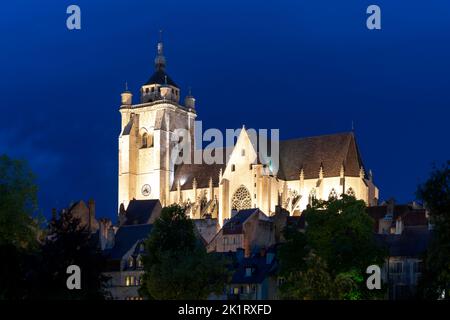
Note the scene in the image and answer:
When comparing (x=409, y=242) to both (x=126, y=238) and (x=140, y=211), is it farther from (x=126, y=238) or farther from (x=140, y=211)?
(x=140, y=211)

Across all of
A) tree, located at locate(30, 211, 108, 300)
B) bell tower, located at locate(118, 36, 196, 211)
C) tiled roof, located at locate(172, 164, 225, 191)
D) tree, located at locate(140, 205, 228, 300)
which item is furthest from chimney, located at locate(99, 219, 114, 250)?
bell tower, located at locate(118, 36, 196, 211)

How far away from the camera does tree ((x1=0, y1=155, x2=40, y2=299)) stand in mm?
58031

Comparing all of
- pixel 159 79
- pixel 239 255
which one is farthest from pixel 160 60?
pixel 239 255

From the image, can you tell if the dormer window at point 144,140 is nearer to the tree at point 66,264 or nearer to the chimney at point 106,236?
the chimney at point 106,236

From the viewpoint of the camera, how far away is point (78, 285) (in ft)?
183

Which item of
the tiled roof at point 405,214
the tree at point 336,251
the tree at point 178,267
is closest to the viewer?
the tree at point 336,251

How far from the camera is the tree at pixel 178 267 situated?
65875 millimetres

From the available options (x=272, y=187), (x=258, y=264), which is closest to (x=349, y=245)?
(x=258, y=264)

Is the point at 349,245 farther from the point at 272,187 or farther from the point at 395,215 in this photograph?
the point at 272,187

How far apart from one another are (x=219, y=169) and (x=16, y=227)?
2801 inches

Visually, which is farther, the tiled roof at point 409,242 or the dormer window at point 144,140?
the dormer window at point 144,140

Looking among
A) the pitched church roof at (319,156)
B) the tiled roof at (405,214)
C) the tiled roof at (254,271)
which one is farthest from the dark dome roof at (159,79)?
the tiled roof at (254,271)

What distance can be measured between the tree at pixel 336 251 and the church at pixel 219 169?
44438 millimetres
